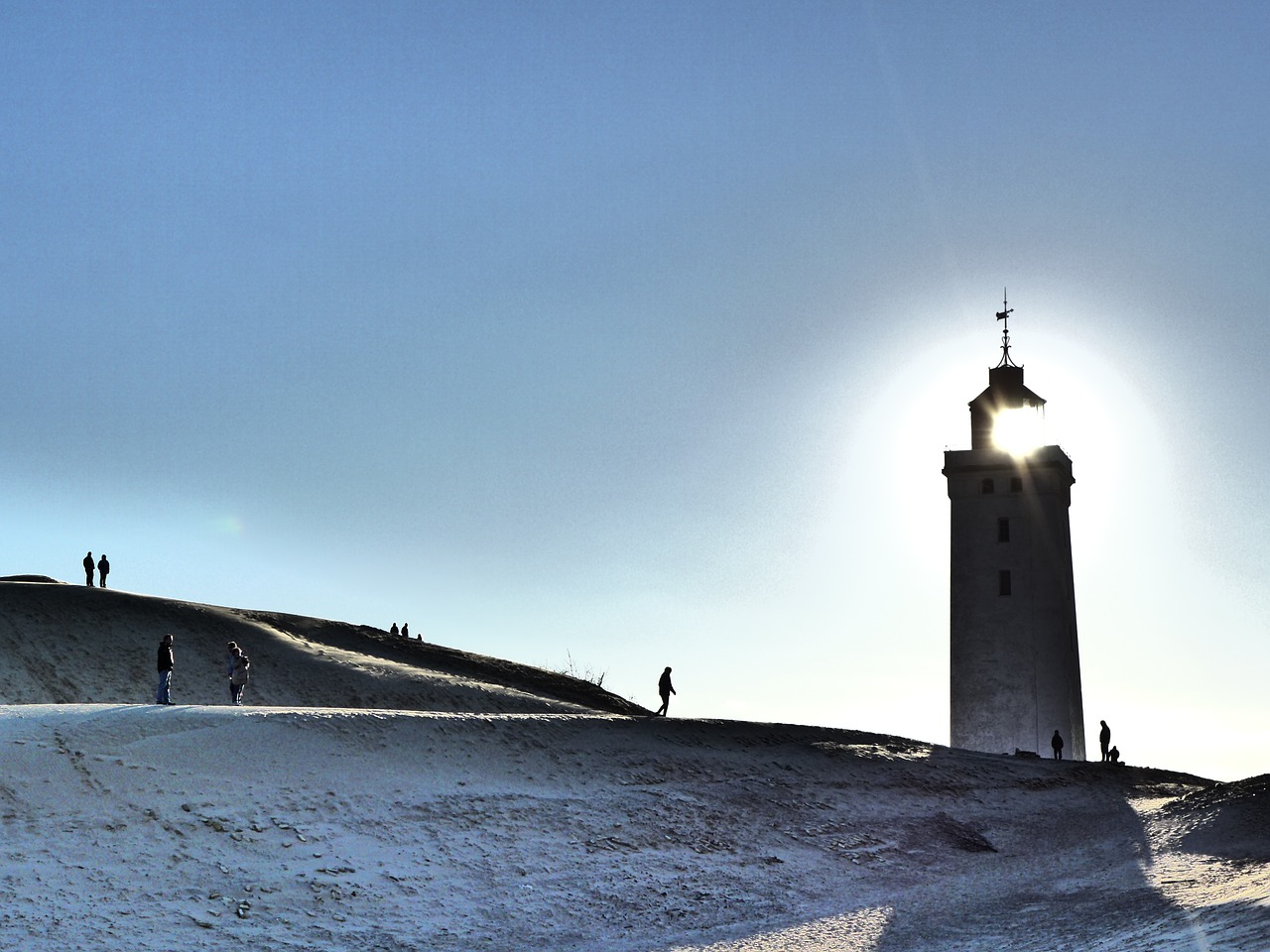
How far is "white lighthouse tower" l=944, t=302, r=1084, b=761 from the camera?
151 feet

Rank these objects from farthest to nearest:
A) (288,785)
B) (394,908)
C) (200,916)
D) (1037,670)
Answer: (1037,670)
(288,785)
(394,908)
(200,916)

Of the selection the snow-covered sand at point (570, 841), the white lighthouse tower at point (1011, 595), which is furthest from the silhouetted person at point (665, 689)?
the white lighthouse tower at point (1011, 595)

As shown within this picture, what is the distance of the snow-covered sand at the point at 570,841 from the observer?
18062 millimetres

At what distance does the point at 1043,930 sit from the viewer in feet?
61.0

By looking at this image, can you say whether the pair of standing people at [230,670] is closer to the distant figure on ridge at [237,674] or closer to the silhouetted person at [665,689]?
the distant figure on ridge at [237,674]

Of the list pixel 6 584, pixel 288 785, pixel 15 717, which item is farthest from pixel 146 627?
pixel 288 785

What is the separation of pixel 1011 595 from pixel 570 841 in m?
27.9

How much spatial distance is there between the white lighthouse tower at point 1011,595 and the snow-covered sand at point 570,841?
525 inches

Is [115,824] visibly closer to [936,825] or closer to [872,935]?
[872,935]

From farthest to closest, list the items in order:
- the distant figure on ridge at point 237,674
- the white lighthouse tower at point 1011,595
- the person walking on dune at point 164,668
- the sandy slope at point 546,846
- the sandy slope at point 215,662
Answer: the white lighthouse tower at point 1011,595
the sandy slope at point 215,662
the distant figure on ridge at point 237,674
the person walking on dune at point 164,668
the sandy slope at point 546,846

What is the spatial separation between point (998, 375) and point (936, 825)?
26.1 metres

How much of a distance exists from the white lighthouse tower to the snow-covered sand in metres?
13.3

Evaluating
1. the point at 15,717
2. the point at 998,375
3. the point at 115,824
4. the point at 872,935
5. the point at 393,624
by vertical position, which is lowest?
the point at 872,935

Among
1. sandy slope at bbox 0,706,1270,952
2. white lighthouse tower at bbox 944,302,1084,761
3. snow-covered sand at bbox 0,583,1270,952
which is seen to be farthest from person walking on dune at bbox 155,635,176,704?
white lighthouse tower at bbox 944,302,1084,761
